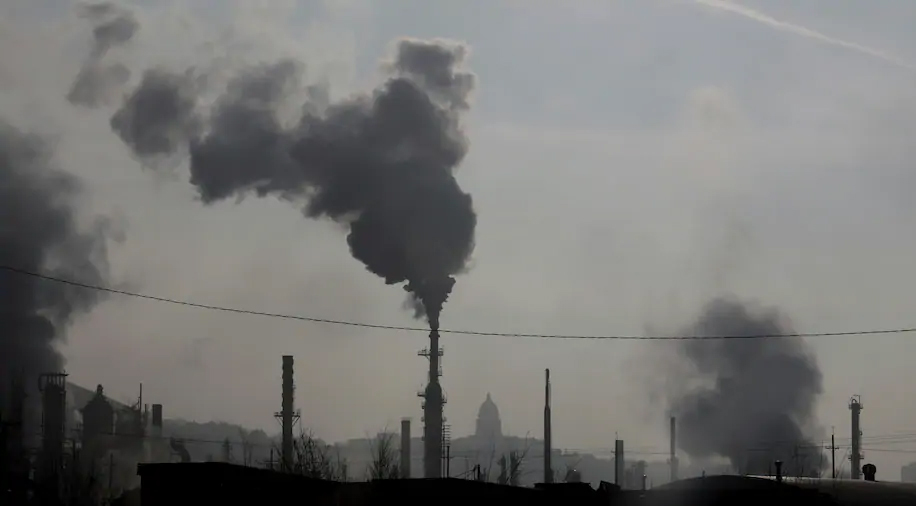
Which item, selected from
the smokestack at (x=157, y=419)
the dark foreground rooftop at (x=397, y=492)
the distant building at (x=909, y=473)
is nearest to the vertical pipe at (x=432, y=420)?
the smokestack at (x=157, y=419)

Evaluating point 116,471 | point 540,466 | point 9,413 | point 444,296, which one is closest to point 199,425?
point 540,466

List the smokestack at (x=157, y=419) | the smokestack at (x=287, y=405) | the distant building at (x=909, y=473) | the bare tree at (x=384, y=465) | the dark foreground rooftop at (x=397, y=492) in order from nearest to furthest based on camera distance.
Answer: the dark foreground rooftop at (x=397, y=492), the bare tree at (x=384, y=465), the smokestack at (x=287, y=405), the smokestack at (x=157, y=419), the distant building at (x=909, y=473)

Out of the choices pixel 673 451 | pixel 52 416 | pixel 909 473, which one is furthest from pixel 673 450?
pixel 909 473

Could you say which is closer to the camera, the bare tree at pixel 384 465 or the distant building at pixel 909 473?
the bare tree at pixel 384 465

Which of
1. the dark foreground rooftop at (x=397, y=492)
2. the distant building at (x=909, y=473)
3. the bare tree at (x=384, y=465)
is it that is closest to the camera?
the dark foreground rooftop at (x=397, y=492)

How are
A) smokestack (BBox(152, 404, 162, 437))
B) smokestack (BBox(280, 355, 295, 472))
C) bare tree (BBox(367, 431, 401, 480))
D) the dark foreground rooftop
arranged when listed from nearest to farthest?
the dark foreground rooftop, bare tree (BBox(367, 431, 401, 480)), smokestack (BBox(280, 355, 295, 472)), smokestack (BBox(152, 404, 162, 437))

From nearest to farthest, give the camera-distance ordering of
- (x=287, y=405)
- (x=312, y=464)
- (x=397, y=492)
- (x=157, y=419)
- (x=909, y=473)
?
A: (x=397, y=492) → (x=312, y=464) → (x=287, y=405) → (x=157, y=419) → (x=909, y=473)

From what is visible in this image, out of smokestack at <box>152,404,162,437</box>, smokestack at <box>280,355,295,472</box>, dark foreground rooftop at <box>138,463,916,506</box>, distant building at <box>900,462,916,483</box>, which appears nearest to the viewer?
dark foreground rooftop at <box>138,463,916,506</box>

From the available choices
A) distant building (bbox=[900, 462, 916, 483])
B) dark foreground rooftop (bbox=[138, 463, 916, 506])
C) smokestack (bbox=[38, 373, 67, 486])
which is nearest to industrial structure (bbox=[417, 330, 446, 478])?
smokestack (bbox=[38, 373, 67, 486])

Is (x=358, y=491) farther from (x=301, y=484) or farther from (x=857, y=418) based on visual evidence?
(x=857, y=418)

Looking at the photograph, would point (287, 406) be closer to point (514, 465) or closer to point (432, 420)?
point (432, 420)

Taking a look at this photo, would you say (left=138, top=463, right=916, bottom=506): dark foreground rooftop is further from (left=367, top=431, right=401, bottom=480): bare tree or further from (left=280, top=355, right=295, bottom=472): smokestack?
(left=280, top=355, right=295, bottom=472): smokestack

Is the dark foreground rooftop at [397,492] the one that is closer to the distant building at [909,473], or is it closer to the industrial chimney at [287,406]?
the industrial chimney at [287,406]

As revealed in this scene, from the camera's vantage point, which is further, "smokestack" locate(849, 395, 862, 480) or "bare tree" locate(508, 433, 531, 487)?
"smokestack" locate(849, 395, 862, 480)
